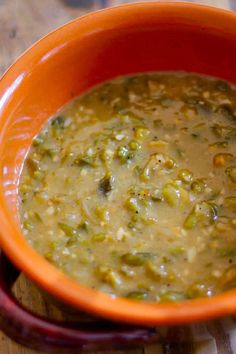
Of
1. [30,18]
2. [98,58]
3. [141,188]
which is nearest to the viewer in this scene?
[141,188]

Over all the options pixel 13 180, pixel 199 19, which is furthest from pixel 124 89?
pixel 13 180

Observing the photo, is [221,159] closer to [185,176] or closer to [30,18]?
[185,176]

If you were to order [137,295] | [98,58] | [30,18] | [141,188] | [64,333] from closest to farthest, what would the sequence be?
[64,333], [137,295], [141,188], [98,58], [30,18]

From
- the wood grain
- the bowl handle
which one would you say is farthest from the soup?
the wood grain

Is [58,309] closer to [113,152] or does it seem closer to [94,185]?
[94,185]

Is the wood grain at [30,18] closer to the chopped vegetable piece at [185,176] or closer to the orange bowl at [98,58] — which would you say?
the orange bowl at [98,58]

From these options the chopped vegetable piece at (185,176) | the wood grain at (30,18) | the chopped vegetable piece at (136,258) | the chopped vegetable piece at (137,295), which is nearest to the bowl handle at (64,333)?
the chopped vegetable piece at (137,295)

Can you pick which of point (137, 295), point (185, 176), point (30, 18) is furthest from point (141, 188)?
point (30, 18)
